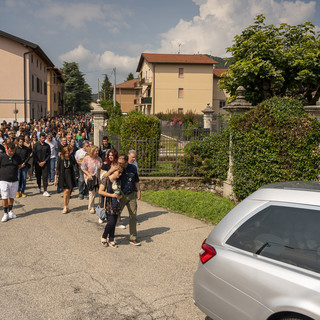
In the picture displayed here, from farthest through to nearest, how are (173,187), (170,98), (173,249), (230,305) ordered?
(170,98) < (173,187) < (173,249) < (230,305)

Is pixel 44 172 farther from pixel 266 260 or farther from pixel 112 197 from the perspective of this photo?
Result: pixel 266 260

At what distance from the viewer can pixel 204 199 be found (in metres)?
9.66

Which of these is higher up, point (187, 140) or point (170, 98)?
point (170, 98)

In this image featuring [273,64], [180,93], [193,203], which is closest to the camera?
[193,203]

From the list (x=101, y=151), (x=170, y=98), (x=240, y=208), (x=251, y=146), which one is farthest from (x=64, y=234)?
(x=170, y=98)

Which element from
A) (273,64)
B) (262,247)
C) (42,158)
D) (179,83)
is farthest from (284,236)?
(179,83)

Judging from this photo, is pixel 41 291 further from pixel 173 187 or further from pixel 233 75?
pixel 233 75

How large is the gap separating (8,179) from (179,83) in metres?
44.2

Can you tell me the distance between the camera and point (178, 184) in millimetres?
11305

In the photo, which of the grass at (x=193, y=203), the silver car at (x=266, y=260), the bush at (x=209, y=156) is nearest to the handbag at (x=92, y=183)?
the grass at (x=193, y=203)

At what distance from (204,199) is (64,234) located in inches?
169

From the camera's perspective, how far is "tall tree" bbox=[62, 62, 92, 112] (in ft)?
257

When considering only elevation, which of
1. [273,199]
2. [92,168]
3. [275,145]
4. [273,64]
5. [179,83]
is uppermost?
[179,83]

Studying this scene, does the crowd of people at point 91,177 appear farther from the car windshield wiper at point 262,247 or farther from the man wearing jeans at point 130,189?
the car windshield wiper at point 262,247
